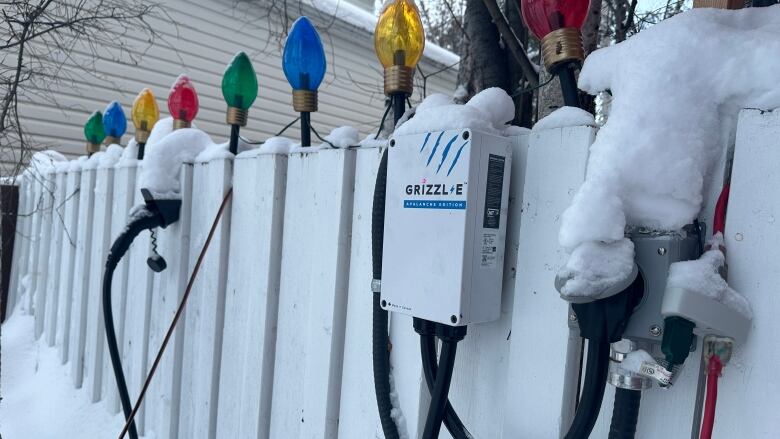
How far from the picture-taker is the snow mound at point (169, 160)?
6.72 feet

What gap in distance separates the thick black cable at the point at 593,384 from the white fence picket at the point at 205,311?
1414mm

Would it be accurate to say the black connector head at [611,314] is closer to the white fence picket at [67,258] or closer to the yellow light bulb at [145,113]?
the yellow light bulb at [145,113]

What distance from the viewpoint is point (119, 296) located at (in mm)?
2582

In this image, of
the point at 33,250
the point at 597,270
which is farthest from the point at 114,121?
the point at 597,270

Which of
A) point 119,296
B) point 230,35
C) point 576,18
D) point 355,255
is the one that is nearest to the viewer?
point 576,18

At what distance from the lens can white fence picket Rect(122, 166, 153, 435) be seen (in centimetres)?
228

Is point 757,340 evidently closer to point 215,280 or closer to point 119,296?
point 215,280

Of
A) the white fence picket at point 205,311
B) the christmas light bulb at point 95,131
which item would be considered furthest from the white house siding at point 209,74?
the white fence picket at point 205,311

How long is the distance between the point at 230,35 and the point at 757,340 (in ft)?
21.8

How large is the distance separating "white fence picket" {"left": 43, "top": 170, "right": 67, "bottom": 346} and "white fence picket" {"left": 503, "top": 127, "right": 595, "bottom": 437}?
132 inches

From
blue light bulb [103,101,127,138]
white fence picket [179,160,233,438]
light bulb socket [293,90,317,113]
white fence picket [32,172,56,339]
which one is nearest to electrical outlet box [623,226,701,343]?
light bulb socket [293,90,317,113]

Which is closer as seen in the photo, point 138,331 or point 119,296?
point 138,331

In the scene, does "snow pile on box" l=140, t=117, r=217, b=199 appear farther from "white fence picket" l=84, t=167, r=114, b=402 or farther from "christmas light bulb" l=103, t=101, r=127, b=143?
"christmas light bulb" l=103, t=101, r=127, b=143

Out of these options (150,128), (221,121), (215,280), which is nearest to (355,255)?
(215,280)
